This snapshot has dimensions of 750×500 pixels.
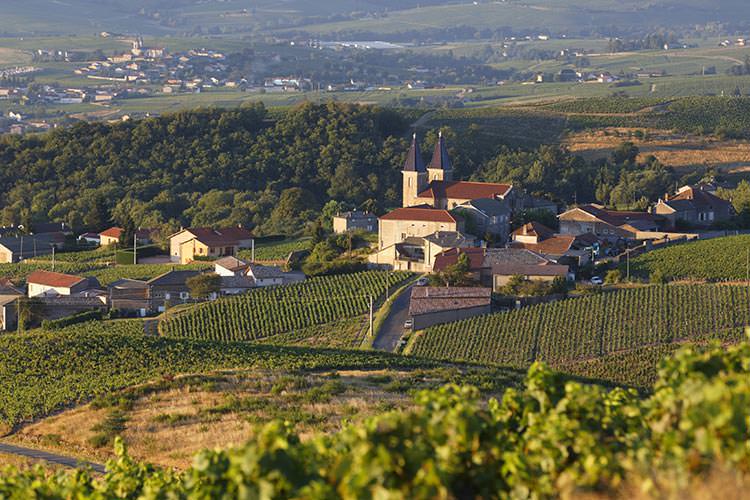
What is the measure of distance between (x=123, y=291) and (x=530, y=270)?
13.8m

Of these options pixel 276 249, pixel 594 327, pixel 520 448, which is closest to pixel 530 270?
pixel 594 327

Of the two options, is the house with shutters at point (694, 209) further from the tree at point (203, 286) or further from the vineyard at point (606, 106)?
the vineyard at point (606, 106)

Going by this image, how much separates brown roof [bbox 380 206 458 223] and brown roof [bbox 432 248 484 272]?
2856 millimetres

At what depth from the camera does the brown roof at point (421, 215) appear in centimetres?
4775

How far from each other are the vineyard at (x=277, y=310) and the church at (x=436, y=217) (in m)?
3.10

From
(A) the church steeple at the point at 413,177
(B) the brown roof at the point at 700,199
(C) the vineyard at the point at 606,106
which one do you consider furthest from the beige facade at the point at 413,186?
(C) the vineyard at the point at 606,106

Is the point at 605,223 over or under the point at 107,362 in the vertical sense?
under

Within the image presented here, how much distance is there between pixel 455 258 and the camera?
43.8 m

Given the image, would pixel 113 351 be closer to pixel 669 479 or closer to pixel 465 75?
pixel 669 479

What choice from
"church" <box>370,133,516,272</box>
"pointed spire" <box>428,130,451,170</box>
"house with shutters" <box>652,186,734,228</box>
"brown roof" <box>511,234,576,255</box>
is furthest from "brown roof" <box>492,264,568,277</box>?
"pointed spire" <box>428,130,451,170</box>

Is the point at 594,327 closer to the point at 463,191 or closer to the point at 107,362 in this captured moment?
the point at 107,362

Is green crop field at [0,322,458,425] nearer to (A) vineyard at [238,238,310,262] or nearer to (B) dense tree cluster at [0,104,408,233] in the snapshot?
(A) vineyard at [238,238,310,262]

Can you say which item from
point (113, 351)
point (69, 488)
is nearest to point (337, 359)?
point (113, 351)

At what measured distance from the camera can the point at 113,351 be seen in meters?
29.6
